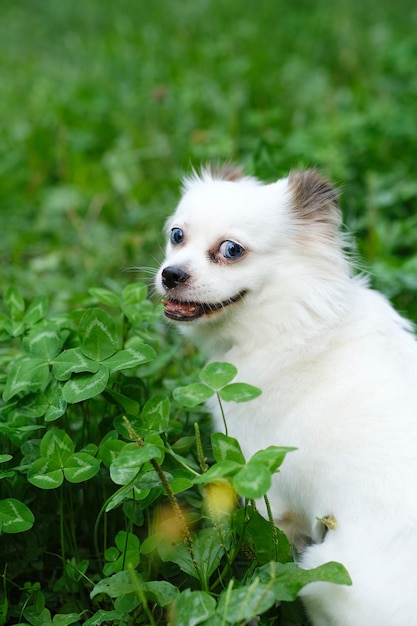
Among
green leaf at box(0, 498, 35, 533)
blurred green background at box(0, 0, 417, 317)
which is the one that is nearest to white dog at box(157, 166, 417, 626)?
green leaf at box(0, 498, 35, 533)

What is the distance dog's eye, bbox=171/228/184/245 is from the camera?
2.20 meters

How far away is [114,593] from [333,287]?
3.16ft

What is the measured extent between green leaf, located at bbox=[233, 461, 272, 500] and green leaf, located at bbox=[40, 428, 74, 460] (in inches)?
21.6

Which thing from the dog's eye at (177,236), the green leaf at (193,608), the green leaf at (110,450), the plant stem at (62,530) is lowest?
the plant stem at (62,530)

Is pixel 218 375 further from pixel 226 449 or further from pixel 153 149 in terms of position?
pixel 153 149

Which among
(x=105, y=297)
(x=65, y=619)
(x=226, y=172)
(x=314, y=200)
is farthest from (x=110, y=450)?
(x=226, y=172)

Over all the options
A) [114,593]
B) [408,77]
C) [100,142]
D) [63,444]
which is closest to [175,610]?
[114,593]

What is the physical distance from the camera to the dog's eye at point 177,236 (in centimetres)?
220

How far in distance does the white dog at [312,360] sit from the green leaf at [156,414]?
0.24 meters

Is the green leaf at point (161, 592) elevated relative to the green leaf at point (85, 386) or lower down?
lower down

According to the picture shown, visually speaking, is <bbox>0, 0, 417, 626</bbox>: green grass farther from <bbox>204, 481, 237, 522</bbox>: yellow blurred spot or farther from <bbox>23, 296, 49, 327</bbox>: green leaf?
<bbox>204, 481, 237, 522</bbox>: yellow blurred spot

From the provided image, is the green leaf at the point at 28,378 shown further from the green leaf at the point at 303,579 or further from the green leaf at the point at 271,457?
the green leaf at the point at 303,579

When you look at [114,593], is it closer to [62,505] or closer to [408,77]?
[62,505]

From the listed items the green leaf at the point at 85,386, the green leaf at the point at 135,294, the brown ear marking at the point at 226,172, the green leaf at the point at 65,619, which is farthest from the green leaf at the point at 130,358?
the brown ear marking at the point at 226,172
